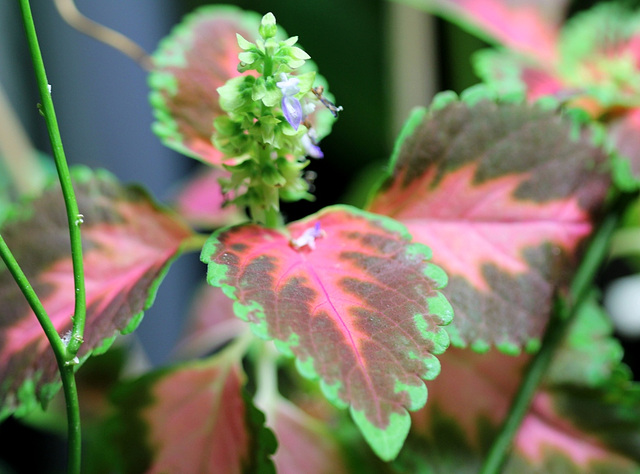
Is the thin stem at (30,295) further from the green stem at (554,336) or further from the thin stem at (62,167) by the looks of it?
the green stem at (554,336)

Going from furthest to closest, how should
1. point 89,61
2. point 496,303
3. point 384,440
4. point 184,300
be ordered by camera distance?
1. point 184,300
2. point 89,61
3. point 496,303
4. point 384,440

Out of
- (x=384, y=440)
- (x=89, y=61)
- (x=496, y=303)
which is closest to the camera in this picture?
(x=384, y=440)

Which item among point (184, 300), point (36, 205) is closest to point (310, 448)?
point (36, 205)

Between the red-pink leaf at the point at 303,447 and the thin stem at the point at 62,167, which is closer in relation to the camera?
the thin stem at the point at 62,167

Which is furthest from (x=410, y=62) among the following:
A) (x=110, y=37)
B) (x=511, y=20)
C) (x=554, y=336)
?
(x=554, y=336)

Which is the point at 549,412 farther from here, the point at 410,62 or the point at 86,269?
the point at 410,62

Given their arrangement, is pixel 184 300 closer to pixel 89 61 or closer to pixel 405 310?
pixel 89 61

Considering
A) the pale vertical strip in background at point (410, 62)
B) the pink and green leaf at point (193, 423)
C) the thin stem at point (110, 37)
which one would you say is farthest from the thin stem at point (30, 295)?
the pale vertical strip in background at point (410, 62)
